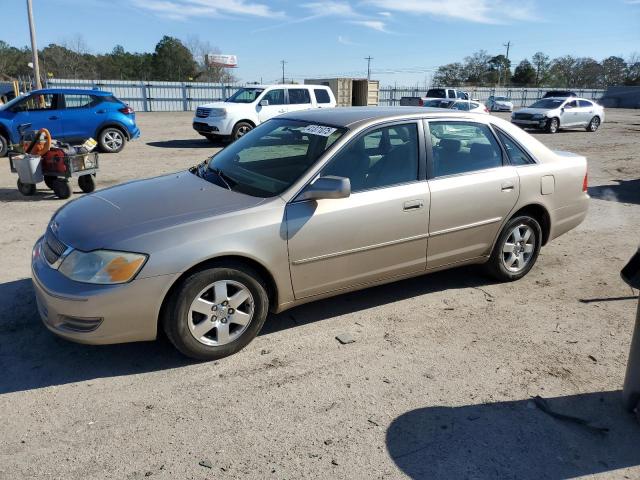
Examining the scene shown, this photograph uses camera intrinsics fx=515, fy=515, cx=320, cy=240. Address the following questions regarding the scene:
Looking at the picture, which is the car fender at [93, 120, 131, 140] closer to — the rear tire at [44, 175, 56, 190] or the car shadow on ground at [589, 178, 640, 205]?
the rear tire at [44, 175, 56, 190]

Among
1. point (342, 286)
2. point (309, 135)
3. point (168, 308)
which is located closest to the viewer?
point (168, 308)

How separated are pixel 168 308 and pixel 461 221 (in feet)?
8.34

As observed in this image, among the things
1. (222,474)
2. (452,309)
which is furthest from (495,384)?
(222,474)

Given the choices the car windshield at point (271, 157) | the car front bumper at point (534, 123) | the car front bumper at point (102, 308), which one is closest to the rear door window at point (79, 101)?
the car windshield at point (271, 157)

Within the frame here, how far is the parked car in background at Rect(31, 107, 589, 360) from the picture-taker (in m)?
3.25

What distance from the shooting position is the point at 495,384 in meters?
3.37

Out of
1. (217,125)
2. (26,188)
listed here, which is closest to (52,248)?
(26,188)

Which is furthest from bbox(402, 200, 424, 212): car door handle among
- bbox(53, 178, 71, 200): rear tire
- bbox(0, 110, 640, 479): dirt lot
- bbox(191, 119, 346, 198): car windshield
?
bbox(53, 178, 71, 200): rear tire

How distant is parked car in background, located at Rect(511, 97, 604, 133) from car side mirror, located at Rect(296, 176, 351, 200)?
21.4 m

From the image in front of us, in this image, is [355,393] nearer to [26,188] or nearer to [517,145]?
[517,145]

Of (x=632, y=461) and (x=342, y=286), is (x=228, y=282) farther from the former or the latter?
(x=632, y=461)

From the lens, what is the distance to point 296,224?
3633mm

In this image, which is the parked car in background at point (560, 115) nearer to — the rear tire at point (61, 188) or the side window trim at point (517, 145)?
the side window trim at point (517, 145)

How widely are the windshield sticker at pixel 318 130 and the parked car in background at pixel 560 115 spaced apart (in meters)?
20.7
